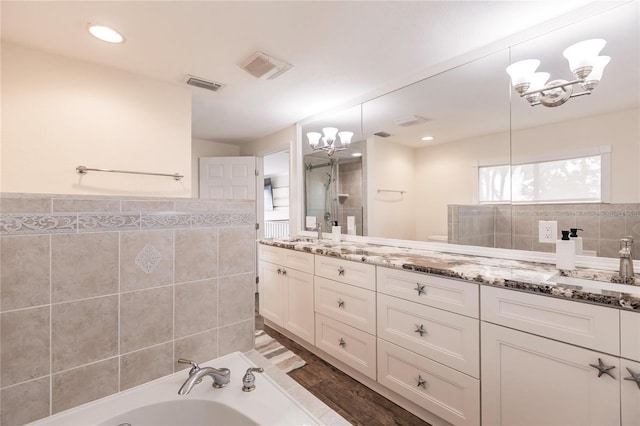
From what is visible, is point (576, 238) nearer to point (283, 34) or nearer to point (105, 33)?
point (283, 34)

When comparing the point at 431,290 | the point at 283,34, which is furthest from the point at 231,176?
the point at 431,290

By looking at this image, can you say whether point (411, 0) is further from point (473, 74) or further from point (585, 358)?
point (585, 358)

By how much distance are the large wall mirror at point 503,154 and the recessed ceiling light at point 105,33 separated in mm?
1839

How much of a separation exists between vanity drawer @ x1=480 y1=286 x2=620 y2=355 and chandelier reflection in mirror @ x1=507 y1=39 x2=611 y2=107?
1.11m

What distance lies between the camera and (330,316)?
2.12m

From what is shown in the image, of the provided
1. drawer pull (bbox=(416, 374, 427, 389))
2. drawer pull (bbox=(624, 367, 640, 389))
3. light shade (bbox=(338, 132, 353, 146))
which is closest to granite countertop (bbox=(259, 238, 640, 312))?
drawer pull (bbox=(624, 367, 640, 389))

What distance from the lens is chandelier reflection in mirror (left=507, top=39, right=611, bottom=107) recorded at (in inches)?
53.2

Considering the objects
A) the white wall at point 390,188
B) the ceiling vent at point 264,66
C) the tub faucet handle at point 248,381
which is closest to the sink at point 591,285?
the white wall at point 390,188

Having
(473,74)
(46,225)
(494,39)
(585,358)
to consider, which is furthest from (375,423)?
(494,39)

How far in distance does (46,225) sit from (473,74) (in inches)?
92.1

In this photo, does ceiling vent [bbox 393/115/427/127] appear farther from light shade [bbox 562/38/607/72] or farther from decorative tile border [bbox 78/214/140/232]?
decorative tile border [bbox 78/214/140/232]

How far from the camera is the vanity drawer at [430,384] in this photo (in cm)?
136

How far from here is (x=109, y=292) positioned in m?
1.00

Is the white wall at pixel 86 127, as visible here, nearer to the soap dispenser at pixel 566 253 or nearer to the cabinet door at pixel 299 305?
the cabinet door at pixel 299 305
